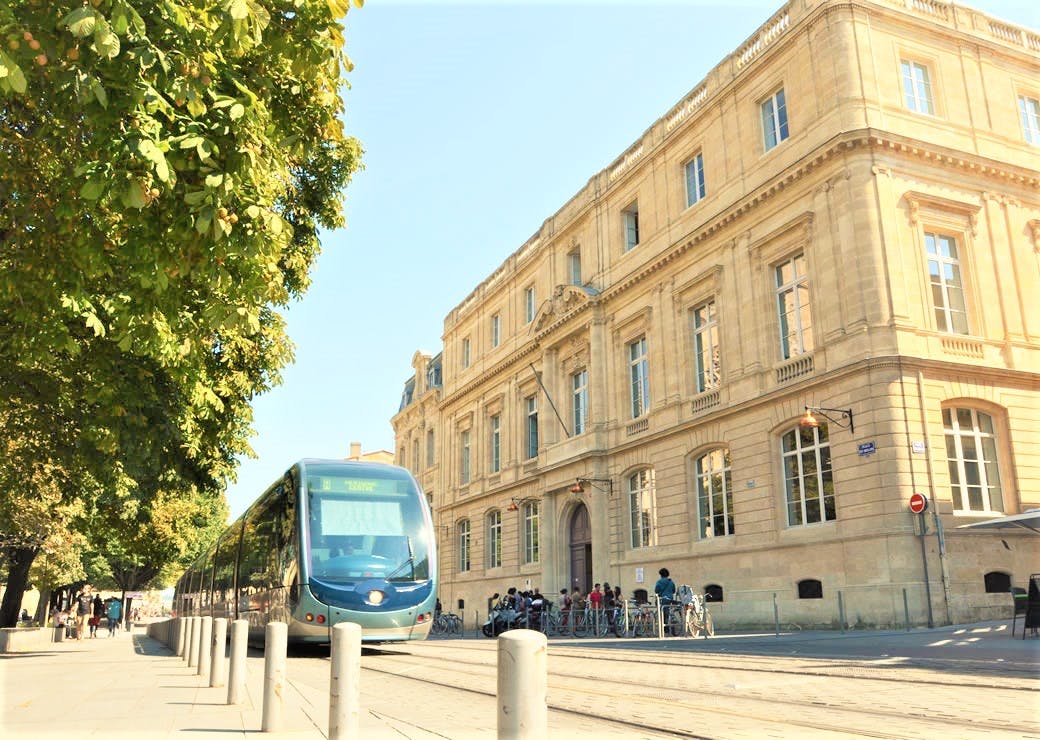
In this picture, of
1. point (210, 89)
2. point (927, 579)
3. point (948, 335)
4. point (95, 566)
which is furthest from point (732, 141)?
point (95, 566)

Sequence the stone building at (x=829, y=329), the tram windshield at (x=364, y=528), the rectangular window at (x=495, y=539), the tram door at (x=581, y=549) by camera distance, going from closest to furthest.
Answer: the tram windshield at (x=364, y=528) → the stone building at (x=829, y=329) → the tram door at (x=581, y=549) → the rectangular window at (x=495, y=539)

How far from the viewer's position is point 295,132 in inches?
304

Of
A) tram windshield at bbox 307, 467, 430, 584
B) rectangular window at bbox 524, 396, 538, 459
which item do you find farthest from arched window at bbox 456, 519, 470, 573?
tram windshield at bbox 307, 467, 430, 584

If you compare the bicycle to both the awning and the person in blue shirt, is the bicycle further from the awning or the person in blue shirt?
the awning

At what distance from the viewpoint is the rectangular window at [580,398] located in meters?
→ 32.0

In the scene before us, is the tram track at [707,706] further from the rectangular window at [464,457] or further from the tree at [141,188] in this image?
the rectangular window at [464,457]

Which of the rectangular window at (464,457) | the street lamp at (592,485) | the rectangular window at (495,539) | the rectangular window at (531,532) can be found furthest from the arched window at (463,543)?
the street lamp at (592,485)

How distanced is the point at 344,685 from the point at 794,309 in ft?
63.7

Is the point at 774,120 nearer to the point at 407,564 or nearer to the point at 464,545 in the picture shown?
the point at 407,564

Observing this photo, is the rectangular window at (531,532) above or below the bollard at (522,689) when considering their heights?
above

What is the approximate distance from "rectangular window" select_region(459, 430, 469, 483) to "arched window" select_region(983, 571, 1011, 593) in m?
28.5

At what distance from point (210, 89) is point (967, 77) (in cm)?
2305

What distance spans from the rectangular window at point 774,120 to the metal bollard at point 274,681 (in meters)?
20.9

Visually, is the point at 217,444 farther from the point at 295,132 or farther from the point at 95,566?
the point at 95,566
